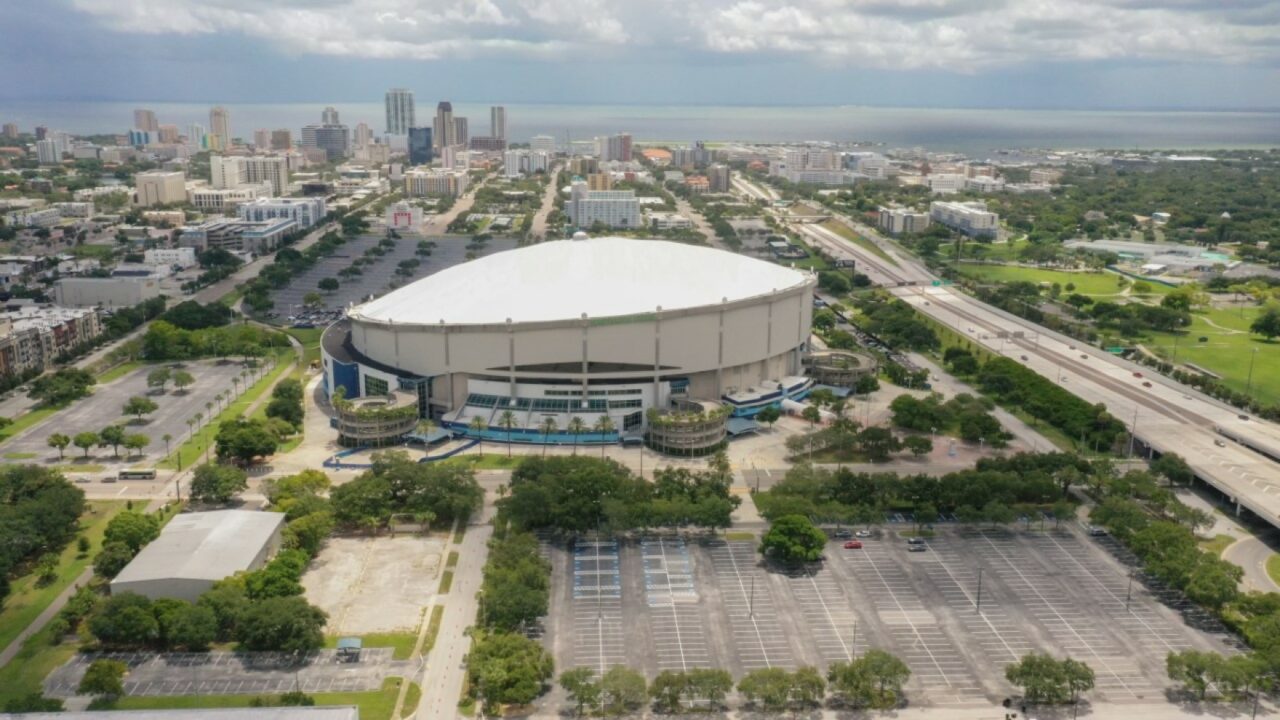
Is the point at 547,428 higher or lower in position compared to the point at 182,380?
lower

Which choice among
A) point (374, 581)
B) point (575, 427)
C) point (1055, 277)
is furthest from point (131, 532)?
point (1055, 277)

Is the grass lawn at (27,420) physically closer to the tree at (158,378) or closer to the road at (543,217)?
the tree at (158,378)

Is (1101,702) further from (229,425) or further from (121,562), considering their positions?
(229,425)

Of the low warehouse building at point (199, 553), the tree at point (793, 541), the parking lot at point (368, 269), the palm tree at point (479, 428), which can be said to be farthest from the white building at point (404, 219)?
the tree at point (793, 541)

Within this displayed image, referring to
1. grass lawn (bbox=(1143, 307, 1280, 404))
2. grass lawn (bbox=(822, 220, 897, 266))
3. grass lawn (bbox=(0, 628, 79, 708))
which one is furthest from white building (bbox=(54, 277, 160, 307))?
grass lawn (bbox=(1143, 307, 1280, 404))

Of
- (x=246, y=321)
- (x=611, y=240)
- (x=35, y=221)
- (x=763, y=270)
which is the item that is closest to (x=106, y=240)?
(x=35, y=221)

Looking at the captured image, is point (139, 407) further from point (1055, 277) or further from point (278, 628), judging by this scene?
point (1055, 277)
